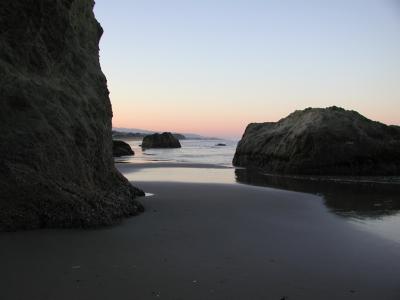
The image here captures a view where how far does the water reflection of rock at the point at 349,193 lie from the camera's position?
32.1 ft

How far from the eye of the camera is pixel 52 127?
7.61 meters

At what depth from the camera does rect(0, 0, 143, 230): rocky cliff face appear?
663cm

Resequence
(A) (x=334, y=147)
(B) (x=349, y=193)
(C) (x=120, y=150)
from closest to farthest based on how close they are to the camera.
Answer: (B) (x=349, y=193)
(A) (x=334, y=147)
(C) (x=120, y=150)

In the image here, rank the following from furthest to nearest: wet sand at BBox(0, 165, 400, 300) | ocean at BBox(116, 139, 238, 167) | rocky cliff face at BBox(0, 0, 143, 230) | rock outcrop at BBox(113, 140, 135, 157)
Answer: rock outcrop at BBox(113, 140, 135, 157)
ocean at BBox(116, 139, 238, 167)
rocky cliff face at BBox(0, 0, 143, 230)
wet sand at BBox(0, 165, 400, 300)

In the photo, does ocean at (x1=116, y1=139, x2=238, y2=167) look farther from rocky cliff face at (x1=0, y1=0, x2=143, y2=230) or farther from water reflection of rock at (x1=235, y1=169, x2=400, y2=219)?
rocky cliff face at (x1=0, y1=0, x2=143, y2=230)

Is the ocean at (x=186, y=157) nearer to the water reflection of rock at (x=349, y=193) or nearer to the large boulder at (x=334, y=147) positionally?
the large boulder at (x=334, y=147)

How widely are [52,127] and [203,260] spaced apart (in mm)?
3769

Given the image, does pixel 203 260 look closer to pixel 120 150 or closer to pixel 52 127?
pixel 52 127

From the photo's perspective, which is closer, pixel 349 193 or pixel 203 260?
pixel 203 260

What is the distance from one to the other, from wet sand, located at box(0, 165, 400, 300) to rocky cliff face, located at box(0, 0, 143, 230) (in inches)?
18.1

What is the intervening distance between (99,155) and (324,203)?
5539 mm

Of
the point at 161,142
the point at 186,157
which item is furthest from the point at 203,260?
the point at 161,142

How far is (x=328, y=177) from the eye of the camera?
1744 centimetres

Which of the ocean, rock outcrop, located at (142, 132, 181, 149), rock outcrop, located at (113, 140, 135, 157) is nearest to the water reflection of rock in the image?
the ocean
